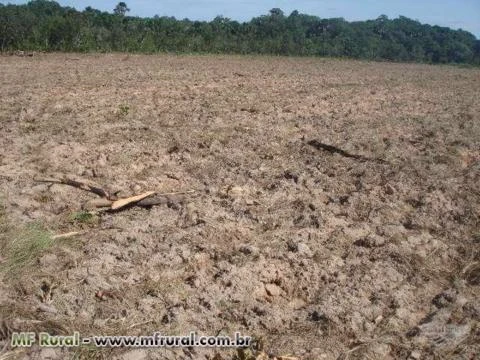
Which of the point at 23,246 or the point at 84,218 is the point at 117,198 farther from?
the point at 23,246

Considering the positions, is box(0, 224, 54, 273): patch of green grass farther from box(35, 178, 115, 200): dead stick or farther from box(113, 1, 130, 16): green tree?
box(113, 1, 130, 16): green tree

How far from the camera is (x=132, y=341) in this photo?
2826 millimetres

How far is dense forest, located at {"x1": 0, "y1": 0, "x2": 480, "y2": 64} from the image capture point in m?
26.6

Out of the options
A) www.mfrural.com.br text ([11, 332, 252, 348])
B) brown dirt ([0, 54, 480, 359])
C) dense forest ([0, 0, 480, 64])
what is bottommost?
www.mfrural.com.br text ([11, 332, 252, 348])

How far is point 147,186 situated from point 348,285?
246 cm

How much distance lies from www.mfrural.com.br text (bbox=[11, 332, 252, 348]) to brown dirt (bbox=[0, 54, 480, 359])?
6 cm

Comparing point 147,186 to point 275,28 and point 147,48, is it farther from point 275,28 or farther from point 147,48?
point 275,28

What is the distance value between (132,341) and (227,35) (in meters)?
44.1

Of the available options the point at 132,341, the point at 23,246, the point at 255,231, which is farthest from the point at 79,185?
the point at 132,341

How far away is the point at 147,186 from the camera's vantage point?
16.8 ft

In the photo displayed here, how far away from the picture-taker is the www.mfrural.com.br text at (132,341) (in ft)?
8.95

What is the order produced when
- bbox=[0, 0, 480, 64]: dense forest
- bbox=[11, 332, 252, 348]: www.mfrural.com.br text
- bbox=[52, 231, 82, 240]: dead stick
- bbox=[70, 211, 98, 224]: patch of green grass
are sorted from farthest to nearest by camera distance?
bbox=[0, 0, 480, 64]: dense forest
bbox=[70, 211, 98, 224]: patch of green grass
bbox=[52, 231, 82, 240]: dead stick
bbox=[11, 332, 252, 348]: www.mfrural.com.br text

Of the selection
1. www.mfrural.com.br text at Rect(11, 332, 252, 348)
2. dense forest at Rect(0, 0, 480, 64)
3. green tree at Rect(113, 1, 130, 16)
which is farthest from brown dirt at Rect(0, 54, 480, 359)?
green tree at Rect(113, 1, 130, 16)

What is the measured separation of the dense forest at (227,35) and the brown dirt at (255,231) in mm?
20302
